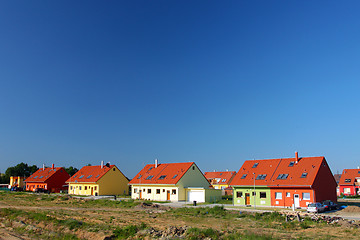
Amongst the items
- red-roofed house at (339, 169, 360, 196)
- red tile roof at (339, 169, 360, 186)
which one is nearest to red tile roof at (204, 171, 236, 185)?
red-roofed house at (339, 169, 360, 196)

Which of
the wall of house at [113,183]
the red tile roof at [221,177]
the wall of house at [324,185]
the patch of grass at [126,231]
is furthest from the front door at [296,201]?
the red tile roof at [221,177]

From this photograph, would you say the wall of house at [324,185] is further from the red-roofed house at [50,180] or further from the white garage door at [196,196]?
the red-roofed house at [50,180]

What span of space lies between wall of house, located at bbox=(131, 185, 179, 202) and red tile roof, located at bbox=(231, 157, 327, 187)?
37.2 ft

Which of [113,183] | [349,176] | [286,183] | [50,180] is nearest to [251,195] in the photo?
[286,183]

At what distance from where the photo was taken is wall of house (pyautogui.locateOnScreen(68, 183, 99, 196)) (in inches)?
2562

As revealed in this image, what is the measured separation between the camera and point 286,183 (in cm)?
3981

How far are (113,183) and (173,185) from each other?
2080cm

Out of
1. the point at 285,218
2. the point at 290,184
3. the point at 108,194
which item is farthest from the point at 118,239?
the point at 108,194

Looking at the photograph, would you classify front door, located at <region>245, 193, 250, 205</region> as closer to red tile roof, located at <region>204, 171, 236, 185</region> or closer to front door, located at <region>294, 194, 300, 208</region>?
front door, located at <region>294, 194, 300, 208</region>

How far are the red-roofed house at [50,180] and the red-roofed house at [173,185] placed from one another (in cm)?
2793

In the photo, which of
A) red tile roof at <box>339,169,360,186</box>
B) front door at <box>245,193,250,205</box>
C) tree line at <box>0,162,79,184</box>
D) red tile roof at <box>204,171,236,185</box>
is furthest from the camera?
tree line at <box>0,162,79,184</box>

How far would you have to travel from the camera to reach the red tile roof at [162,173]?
177ft

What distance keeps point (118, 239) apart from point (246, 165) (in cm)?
2944

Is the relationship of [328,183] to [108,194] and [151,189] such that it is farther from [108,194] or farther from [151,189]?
[108,194]
